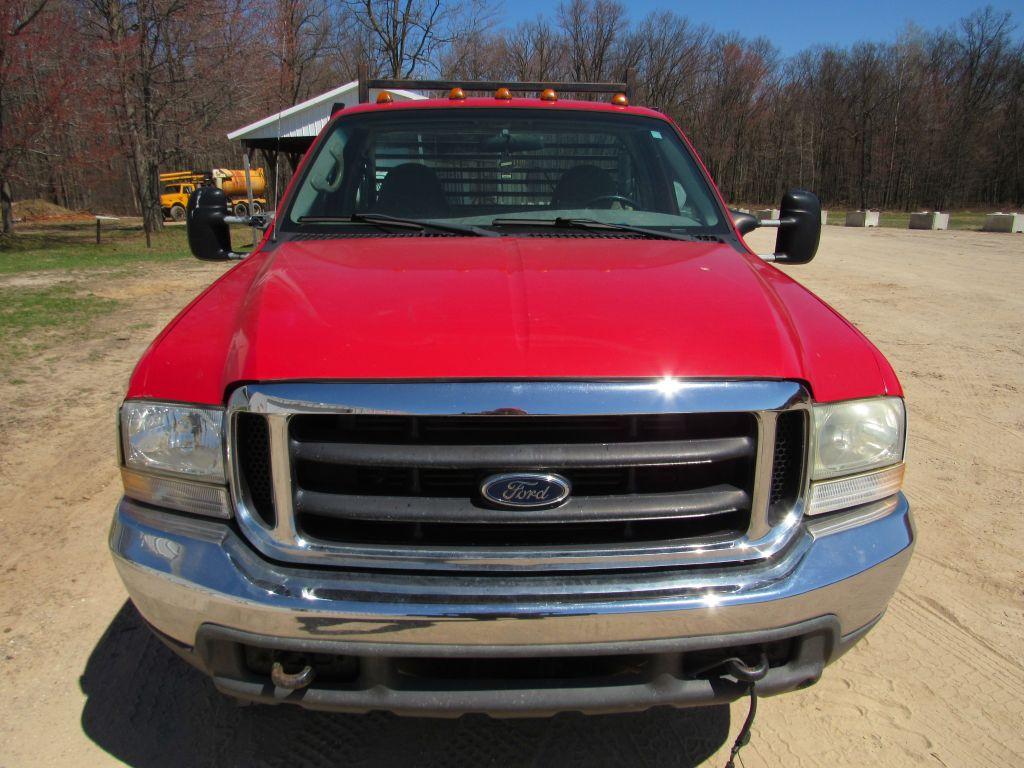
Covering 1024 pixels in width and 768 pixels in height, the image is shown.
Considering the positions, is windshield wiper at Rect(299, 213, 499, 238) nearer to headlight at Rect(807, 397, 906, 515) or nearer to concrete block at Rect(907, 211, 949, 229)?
headlight at Rect(807, 397, 906, 515)

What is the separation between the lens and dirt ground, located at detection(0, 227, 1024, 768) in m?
2.25

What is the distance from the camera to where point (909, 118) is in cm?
5088

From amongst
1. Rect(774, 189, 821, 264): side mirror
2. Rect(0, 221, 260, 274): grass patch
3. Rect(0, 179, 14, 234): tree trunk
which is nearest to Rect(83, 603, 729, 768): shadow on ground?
Rect(774, 189, 821, 264): side mirror

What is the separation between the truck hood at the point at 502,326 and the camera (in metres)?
1.72

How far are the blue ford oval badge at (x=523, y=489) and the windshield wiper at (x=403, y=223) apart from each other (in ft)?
3.91

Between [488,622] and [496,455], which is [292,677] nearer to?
[488,622]

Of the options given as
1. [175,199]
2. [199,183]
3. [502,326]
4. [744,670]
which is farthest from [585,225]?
[175,199]

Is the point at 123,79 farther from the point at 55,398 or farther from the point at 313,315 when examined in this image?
the point at 313,315

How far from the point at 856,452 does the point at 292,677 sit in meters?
1.51

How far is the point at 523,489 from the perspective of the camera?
172 centimetres

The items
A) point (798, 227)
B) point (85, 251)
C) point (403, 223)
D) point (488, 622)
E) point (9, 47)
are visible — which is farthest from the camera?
point (85, 251)

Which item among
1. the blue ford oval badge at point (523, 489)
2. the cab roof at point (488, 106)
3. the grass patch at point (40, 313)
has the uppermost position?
the cab roof at point (488, 106)

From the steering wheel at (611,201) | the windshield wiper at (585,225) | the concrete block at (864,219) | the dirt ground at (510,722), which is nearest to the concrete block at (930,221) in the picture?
the concrete block at (864,219)

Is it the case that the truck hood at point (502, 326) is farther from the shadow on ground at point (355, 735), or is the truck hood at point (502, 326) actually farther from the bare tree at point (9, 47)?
the bare tree at point (9, 47)
